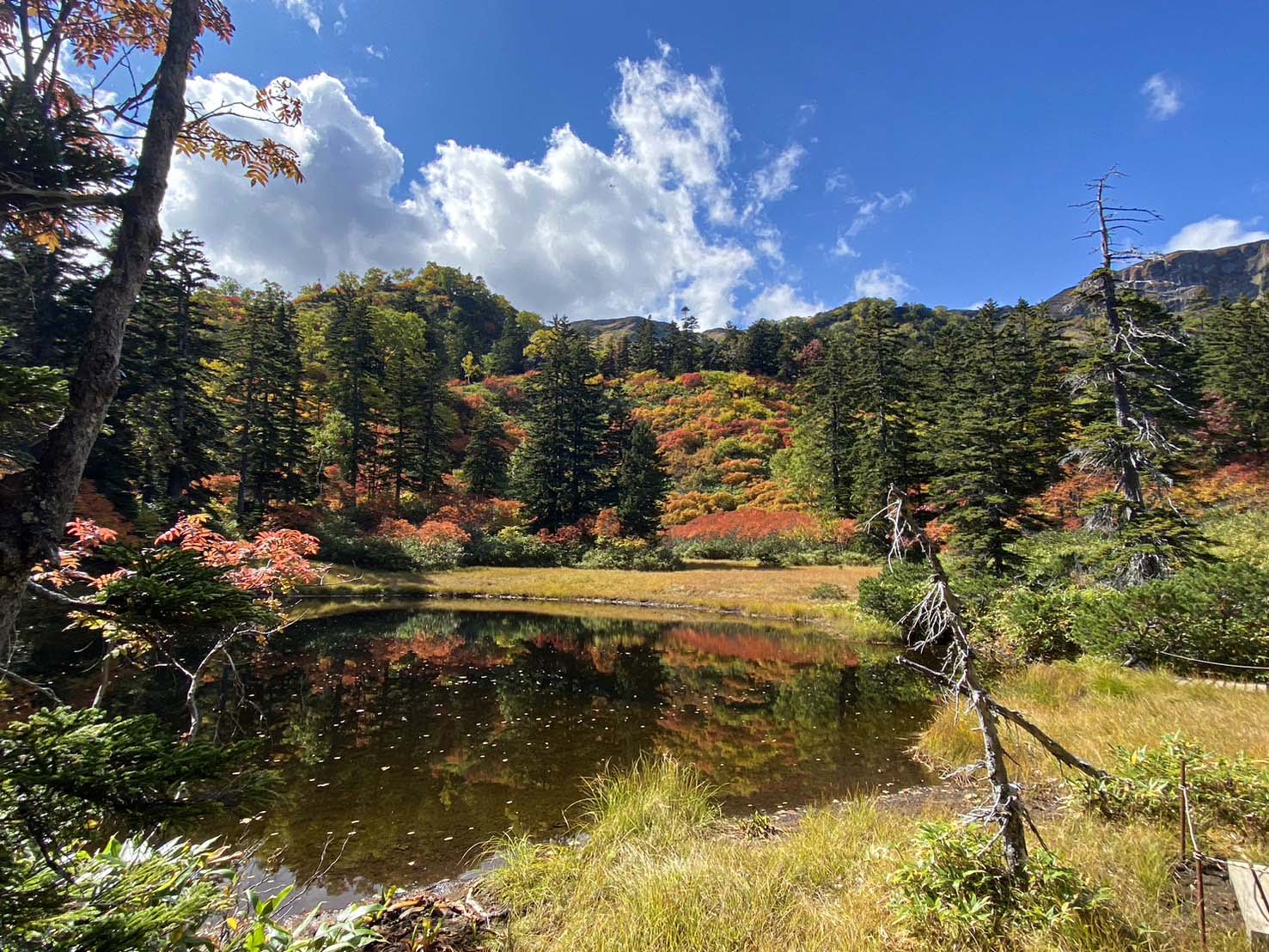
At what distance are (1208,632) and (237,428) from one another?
3833 centimetres

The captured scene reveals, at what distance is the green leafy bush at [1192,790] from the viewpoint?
4.26 m

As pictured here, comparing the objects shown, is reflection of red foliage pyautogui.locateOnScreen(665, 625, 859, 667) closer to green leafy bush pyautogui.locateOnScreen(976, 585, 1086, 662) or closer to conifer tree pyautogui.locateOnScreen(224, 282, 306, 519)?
Answer: green leafy bush pyautogui.locateOnScreen(976, 585, 1086, 662)

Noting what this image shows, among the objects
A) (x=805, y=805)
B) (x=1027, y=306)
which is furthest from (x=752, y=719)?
(x=1027, y=306)

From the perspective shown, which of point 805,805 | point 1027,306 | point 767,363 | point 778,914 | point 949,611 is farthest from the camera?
point 767,363

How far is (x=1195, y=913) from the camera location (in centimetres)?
340

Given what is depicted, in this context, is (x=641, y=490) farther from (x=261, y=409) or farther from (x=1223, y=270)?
(x=1223, y=270)

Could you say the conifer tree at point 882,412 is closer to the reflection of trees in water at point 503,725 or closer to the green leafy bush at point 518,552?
the reflection of trees in water at point 503,725

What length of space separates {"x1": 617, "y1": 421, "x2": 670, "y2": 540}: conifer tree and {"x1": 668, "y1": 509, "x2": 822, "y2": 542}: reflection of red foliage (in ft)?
8.27

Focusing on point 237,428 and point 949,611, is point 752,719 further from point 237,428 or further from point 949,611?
point 237,428

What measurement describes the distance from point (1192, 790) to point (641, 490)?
32.7 metres

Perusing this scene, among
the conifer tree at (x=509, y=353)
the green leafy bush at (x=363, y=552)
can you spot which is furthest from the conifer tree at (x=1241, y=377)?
the conifer tree at (x=509, y=353)

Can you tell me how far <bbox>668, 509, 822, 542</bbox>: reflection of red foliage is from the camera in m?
35.0

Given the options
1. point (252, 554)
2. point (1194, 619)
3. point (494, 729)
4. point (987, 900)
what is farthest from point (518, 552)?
point (987, 900)

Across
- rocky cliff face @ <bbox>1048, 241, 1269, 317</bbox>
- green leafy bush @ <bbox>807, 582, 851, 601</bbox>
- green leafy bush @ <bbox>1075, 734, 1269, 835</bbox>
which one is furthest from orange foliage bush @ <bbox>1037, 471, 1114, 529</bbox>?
rocky cliff face @ <bbox>1048, 241, 1269, 317</bbox>
